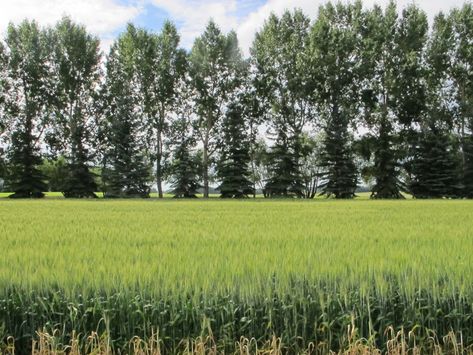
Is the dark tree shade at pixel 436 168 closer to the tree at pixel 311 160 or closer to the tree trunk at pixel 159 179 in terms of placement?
the tree at pixel 311 160

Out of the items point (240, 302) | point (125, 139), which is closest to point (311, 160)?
point (125, 139)

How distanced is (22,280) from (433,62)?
4657 cm

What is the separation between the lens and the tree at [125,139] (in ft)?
146

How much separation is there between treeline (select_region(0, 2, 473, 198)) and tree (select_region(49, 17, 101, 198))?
115 mm

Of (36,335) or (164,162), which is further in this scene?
(164,162)

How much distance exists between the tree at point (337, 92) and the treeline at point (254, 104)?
4.7 inches

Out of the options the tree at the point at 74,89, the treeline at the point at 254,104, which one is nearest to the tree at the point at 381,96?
the treeline at the point at 254,104

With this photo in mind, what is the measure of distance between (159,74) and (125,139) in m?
7.80

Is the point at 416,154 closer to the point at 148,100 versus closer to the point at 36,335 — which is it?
the point at 148,100

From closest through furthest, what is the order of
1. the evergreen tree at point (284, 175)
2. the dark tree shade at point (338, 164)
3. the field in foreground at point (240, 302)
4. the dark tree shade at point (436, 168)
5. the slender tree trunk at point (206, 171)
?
1. the field in foreground at point (240, 302)
2. the dark tree shade at point (436, 168)
3. the dark tree shade at point (338, 164)
4. the evergreen tree at point (284, 175)
5. the slender tree trunk at point (206, 171)

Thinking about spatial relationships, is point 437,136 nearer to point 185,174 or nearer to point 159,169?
point 185,174

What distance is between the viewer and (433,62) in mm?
43812

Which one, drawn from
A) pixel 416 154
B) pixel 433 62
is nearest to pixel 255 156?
pixel 416 154

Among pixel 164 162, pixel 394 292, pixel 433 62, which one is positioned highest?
pixel 433 62
